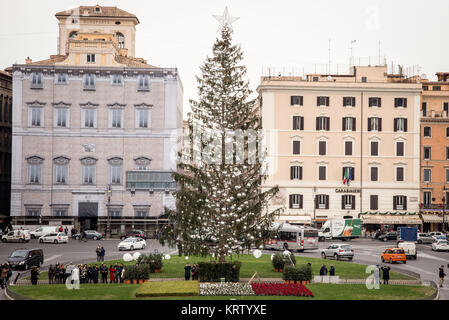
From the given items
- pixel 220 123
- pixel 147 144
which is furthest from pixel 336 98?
pixel 220 123

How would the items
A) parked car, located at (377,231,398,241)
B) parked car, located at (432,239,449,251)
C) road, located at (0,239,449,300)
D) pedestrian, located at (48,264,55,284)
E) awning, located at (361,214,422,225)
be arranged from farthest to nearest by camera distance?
awning, located at (361,214,422,225) < parked car, located at (377,231,398,241) < parked car, located at (432,239,449,251) < road, located at (0,239,449,300) < pedestrian, located at (48,264,55,284)

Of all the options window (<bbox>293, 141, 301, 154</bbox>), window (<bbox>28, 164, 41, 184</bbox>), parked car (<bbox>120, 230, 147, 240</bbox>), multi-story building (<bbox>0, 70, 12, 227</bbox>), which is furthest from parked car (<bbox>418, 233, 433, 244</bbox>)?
multi-story building (<bbox>0, 70, 12, 227</bbox>)

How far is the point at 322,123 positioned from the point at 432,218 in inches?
693

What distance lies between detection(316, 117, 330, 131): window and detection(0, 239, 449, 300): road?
15.9m

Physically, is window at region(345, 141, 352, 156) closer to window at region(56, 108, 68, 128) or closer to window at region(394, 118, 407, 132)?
window at region(394, 118, 407, 132)

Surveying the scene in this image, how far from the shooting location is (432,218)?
7844 centimetres

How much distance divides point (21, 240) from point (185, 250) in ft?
99.2

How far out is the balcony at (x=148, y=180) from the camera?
247 ft

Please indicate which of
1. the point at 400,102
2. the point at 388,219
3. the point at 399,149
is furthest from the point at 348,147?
the point at 388,219

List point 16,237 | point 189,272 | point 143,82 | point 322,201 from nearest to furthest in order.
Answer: point 189,272 < point 16,237 < point 143,82 < point 322,201

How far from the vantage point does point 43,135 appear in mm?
76000

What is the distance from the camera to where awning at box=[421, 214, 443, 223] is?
78125mm

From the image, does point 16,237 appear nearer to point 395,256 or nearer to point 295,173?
point 295,173

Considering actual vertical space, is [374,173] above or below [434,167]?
below
